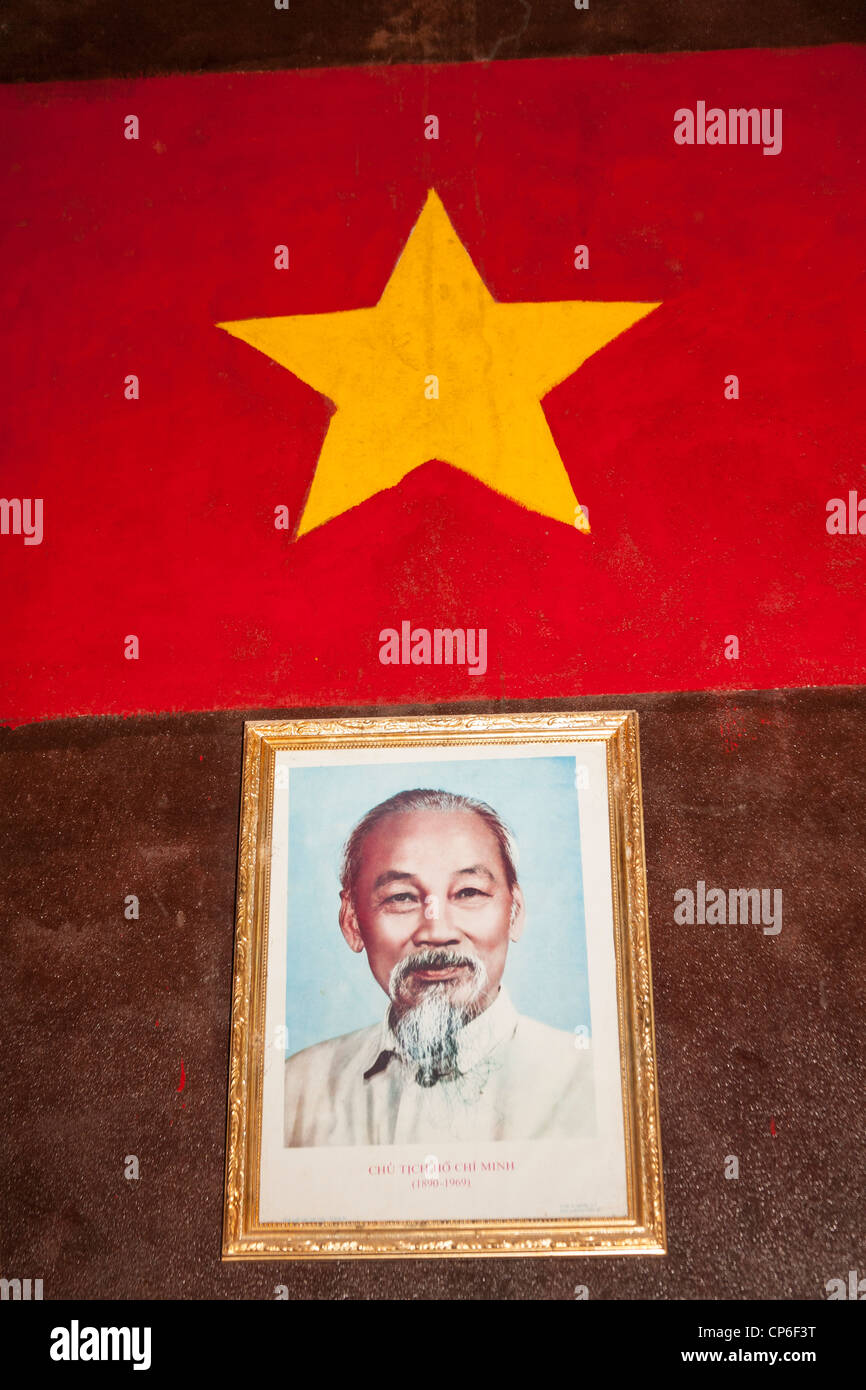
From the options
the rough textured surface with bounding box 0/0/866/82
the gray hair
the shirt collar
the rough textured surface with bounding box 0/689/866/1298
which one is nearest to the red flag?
the rough textured surface with bounding box 0/0/866/82

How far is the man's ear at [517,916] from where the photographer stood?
266 centimetres

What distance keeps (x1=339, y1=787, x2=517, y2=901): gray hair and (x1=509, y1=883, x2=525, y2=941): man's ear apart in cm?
4

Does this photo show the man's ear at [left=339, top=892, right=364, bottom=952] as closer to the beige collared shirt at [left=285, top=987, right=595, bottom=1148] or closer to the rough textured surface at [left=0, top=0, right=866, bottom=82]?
the beige collared shirt at [left=285, top=987, right=595, bottom=1148]

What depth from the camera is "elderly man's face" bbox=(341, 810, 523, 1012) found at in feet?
8.68

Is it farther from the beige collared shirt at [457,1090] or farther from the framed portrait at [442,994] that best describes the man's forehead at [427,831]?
the beige collared shirt at [457,1090]

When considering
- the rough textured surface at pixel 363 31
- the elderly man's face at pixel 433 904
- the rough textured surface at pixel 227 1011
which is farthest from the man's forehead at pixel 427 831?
the rough textured surface at pixel 363 31

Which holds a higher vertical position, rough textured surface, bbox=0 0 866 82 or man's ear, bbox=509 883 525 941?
rough textured surface, bbox=0 0 866 82

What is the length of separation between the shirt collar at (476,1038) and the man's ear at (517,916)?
0.15 m

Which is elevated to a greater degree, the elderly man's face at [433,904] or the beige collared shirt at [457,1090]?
the elderly man's face at [433,904]

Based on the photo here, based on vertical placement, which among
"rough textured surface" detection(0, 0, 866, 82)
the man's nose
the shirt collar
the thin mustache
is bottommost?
the shirt collar

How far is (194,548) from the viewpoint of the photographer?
3.01m

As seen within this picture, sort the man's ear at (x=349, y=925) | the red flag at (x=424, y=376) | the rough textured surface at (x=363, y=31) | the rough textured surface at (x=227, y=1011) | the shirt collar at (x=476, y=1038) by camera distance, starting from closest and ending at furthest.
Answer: the rough textured surface at (x=227, y=1011) < the shirt collar at (x=476, y=1038) < the man's ear at (x=349, y=925) < the red flag at (x=424, y=376) < the rough textured surface at (x=363, y=31)

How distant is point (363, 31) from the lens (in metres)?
3.35

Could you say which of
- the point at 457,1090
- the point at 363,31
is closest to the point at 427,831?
the point at 457,1090
